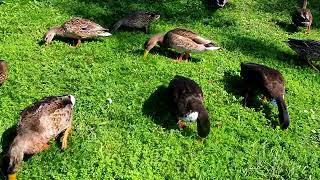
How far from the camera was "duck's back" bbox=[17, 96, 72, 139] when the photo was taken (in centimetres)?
736

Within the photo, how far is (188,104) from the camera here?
785 centimetres

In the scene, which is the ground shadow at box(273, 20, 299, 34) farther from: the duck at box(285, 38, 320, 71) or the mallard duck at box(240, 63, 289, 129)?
the mallard duck at box(240, 63, 289, 129)

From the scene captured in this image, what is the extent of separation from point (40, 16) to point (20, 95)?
3762 millimetres

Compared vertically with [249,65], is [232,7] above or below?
below

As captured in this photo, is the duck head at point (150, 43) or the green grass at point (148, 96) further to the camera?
the duck head at point (150, 43)

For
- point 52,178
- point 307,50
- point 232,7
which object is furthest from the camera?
point 232,7

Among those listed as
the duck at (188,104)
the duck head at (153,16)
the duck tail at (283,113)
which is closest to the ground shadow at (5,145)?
the duck at (188,104)

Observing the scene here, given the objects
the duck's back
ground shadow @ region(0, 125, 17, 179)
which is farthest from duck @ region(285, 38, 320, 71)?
ground shadow @ region(0, 125, 17, 179)

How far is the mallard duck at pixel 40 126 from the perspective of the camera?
7062 millimetres

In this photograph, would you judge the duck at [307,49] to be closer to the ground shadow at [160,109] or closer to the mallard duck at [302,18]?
the mallard duck at [302,18]

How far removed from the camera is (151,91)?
353 inches

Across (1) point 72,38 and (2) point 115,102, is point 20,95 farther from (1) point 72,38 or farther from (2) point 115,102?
(1) point 72,38

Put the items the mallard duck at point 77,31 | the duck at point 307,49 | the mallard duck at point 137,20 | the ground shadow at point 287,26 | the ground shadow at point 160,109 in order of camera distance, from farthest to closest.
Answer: the ground shadow at point 287,26 → the mallard duck at point 137,20 → the mallard duck at point 77,31 → the duck at point 307,49 → the ground shadow at point 160,109

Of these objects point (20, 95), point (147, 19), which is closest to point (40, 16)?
point (147, 19)
